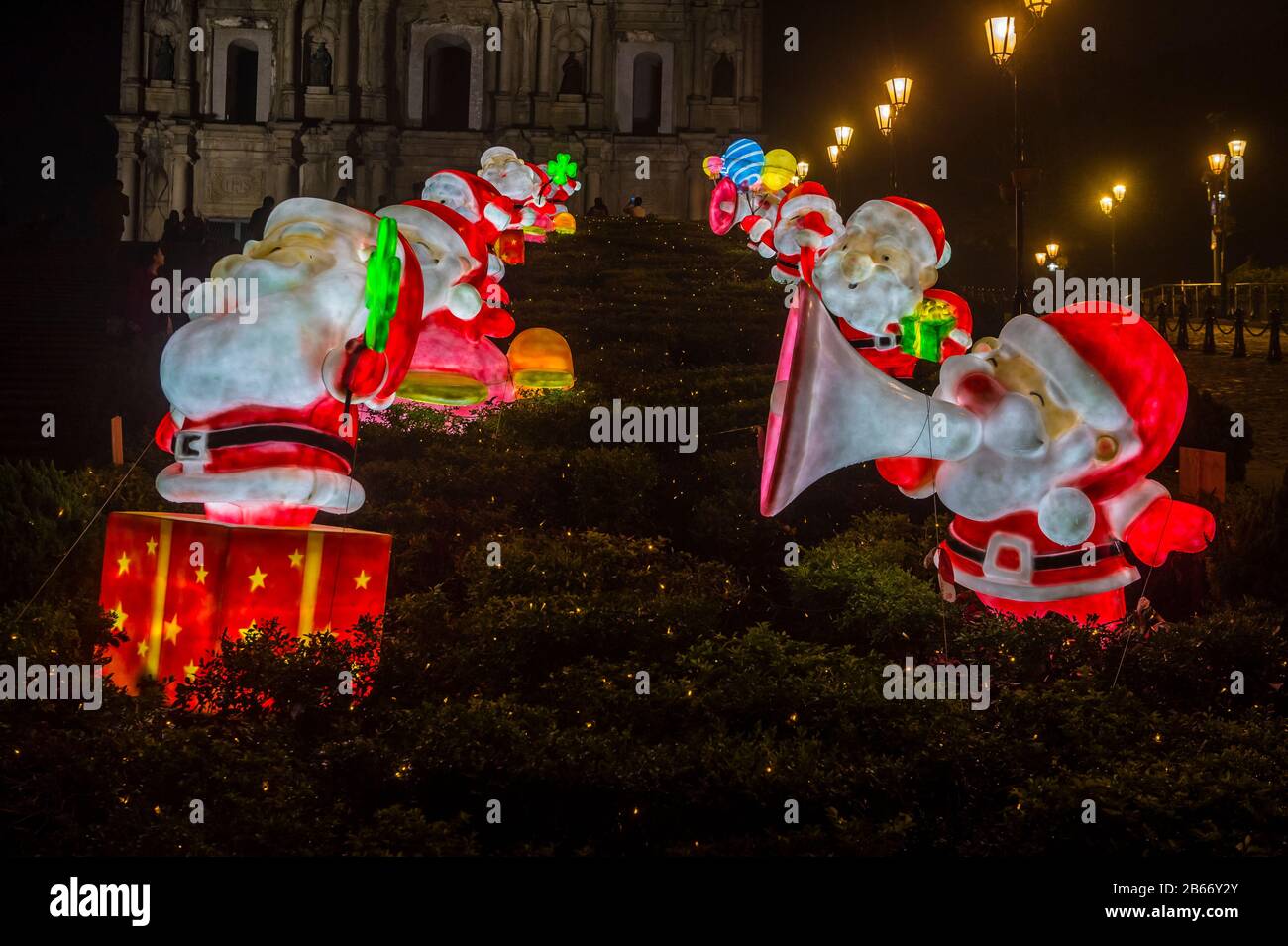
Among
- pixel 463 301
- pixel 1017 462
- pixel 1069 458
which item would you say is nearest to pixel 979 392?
pixel 1017 462

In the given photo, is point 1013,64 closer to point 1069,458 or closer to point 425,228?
point 425,228

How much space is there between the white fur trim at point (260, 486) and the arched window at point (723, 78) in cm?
3757

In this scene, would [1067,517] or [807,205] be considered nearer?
[1067,517]

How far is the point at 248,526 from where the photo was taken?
17.0 ft

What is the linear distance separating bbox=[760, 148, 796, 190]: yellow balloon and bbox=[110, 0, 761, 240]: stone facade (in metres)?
21.5

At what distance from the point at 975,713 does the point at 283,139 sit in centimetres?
3749

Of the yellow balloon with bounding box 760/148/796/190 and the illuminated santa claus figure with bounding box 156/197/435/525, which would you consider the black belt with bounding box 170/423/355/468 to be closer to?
the illuminated santa claus figure with bounding box 156/197/435/525

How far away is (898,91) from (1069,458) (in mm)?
10987

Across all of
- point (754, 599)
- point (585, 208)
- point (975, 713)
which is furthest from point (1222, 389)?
point (585, 208)

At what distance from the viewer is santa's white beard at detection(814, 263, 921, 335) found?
21.9ft

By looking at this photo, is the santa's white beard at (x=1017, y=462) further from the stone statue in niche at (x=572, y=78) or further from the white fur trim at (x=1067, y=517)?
the stone statue in niche at (x=572, y=78)

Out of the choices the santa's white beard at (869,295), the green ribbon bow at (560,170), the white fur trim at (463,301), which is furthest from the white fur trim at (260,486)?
the green ribbon bow at (560,170)

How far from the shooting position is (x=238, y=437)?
5.29 meters

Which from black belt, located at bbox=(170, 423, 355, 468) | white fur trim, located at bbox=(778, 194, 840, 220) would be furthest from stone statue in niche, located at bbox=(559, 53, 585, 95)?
black belt, located at bbox=(170, 423, 355, 468)
